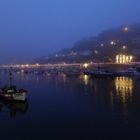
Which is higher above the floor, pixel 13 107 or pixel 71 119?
pixel 13 107

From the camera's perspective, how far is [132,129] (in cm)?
1645

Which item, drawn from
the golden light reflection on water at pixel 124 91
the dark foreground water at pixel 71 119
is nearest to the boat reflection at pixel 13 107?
the dark foreground water at pixel 71 119

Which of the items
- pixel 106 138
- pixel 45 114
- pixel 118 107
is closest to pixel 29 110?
pixel 45 114

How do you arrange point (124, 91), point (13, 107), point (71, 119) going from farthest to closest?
point (124, 91) < point (13, 107) < point (71, 119)

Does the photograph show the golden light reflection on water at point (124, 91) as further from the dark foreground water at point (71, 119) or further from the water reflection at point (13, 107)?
the water reflection at point (13, 107)

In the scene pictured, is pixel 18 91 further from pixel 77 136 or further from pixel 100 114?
pixel 77 136

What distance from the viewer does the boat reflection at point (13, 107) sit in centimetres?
2132

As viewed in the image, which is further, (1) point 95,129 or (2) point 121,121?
(2) point 121,121

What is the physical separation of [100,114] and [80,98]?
25.8 ft

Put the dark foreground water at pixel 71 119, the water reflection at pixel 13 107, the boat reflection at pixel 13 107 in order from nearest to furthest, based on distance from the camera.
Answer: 1. the dark foreground water at pixel 71 119
2. the boat reflection at pixel 13 107
3. the water reflection at pixel 13 107

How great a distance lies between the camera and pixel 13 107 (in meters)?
22.7

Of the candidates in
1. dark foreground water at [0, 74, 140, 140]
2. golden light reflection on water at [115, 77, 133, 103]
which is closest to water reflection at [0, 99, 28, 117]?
dark foreground water at [0, 74, 140, 140]

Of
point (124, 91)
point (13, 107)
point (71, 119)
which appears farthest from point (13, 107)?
point (124, 91)

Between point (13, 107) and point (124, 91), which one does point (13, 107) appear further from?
point (124, 91)
